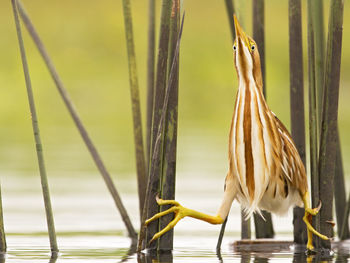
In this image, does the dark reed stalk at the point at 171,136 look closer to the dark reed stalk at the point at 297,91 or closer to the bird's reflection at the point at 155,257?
the bird's reflection at the point at 155,257

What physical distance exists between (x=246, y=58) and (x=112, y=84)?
1364cm

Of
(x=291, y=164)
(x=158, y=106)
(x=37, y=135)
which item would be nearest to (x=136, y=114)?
(x=158, y=106)

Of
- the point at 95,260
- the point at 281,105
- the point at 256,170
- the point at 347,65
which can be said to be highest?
the point at 347,65

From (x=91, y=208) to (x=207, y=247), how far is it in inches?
64.6

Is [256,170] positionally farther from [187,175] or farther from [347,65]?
[347,65]

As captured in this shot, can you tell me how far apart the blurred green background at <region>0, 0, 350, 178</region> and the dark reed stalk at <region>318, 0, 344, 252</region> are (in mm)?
3875

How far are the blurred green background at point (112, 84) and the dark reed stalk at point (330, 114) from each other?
3.88 metres

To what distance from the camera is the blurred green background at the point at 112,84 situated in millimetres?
8727

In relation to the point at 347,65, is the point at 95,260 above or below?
below

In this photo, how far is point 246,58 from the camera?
3.12 meters

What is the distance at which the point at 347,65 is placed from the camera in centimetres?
1666

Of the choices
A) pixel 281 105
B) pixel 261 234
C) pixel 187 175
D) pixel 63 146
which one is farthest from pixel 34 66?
pixel 261 234

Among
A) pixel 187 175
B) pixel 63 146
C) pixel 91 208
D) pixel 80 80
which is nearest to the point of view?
pixel 91 208

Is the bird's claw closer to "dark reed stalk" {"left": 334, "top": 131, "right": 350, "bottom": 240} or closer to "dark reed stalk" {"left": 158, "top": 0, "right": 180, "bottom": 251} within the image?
"dark reed stalk" {"left": 158, "top": 0, "right": 180, "bottom": 251}
